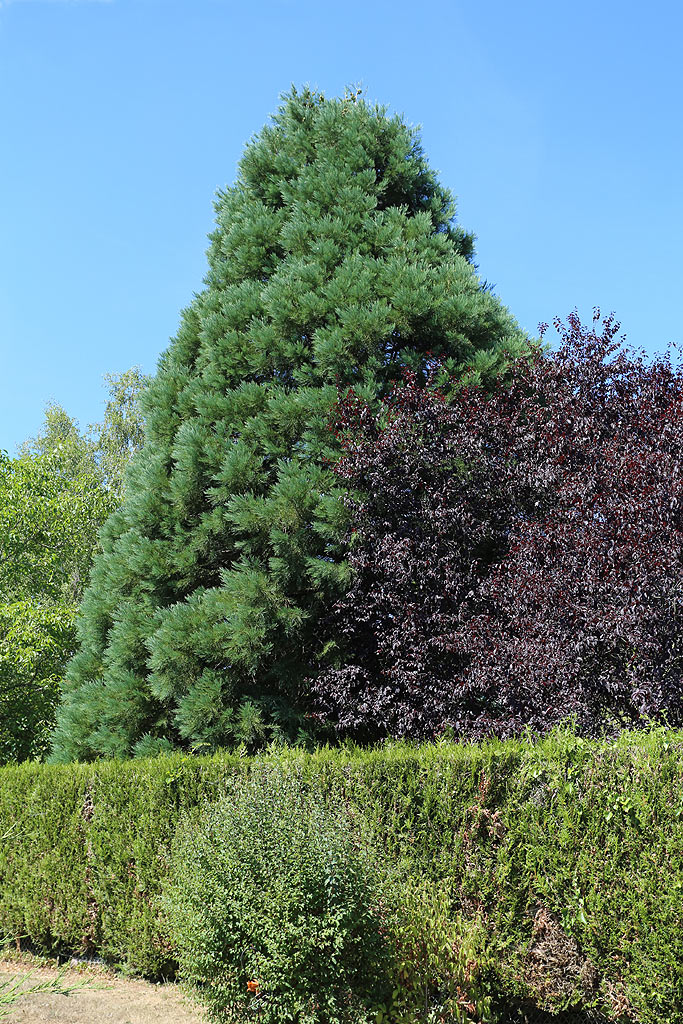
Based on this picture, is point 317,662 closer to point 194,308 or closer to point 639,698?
point 639,698

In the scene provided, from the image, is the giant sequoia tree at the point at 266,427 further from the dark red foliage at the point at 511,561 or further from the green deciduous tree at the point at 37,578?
the green deciduous tree at the point at 37,578

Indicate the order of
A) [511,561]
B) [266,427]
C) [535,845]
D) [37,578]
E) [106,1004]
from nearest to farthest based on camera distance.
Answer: [535,845], [106,1004], [511,561], [266,427], [37,578]

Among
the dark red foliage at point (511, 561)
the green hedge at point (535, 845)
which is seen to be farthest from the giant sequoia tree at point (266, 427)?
the green hedge at point (535, 845)

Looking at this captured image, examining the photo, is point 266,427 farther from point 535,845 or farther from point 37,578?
point 37,578

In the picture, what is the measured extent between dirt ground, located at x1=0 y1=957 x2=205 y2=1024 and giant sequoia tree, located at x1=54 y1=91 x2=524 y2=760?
2150 millimetres

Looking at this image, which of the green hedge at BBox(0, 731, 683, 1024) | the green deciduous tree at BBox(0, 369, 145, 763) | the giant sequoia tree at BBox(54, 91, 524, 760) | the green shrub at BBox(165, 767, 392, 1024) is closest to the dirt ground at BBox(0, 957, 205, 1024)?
the green hedge at BBox(0, 731, 683, 1024)

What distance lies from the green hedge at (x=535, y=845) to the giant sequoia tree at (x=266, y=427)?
170 centimetres

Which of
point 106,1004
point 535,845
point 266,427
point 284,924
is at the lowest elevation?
point 106,1004

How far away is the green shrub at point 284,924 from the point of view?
466 cm

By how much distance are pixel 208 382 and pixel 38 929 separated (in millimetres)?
6038

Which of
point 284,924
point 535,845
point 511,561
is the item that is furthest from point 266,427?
point 284,924

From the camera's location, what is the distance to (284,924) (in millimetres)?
4648

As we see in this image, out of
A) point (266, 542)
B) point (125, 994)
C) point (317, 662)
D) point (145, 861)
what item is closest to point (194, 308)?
point (266, 542)

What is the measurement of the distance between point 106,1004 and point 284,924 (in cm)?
266
